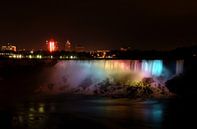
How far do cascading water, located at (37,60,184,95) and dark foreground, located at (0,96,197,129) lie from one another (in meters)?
12.9

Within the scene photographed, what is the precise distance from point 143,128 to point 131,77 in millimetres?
30253

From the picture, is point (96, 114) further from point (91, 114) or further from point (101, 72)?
point (101, 72)

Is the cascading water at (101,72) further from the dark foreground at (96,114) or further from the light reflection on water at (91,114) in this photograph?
the light reflection on water at (91,114)

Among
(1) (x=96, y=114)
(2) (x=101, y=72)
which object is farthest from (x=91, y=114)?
(2) (x=101, y=72)

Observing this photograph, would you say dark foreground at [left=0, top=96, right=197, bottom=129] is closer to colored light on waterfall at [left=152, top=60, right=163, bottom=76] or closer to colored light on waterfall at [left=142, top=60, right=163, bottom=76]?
colored light on waterfall at [left=152, top=60, right=163, bottom=76]

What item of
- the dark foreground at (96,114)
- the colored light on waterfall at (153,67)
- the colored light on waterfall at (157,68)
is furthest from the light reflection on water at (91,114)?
the colored light on waterfall at (153,67)

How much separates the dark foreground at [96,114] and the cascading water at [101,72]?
12.9m

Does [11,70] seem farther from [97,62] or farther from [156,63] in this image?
[156,63]

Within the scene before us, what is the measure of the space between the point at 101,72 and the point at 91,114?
94.9 feet

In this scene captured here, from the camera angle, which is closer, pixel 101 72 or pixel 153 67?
pixel 153 67

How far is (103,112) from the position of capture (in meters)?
41.4

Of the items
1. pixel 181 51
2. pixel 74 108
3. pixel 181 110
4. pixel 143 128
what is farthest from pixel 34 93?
pixel 181 51

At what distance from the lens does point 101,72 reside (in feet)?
227

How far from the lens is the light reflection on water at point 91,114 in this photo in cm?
3562
